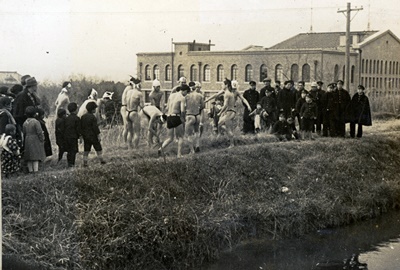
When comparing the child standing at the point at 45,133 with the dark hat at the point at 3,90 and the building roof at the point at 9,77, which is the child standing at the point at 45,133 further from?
the building roof at the point at 9,77

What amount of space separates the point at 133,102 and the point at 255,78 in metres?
2.33

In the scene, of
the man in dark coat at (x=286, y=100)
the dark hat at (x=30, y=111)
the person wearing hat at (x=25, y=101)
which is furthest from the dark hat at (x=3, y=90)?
the man in dark coat at (x=286, y=100)

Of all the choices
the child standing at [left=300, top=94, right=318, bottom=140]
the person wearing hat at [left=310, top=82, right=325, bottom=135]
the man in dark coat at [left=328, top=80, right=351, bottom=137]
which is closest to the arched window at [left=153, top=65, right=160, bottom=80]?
the person wearing hat at [left=310, top=82, right=325, bottom=135]

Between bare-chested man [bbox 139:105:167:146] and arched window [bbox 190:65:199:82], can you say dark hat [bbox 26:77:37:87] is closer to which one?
bare-chested man [bbox 139:105:167:146]

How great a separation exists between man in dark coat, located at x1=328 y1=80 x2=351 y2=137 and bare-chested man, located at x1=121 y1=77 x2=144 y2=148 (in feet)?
13.4

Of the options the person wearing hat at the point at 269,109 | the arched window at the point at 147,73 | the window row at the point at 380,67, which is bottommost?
the person wearing hat at the point at 269,109

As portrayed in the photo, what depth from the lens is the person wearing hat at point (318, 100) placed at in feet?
34.2

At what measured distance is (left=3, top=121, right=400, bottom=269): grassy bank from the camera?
6818 millimetres

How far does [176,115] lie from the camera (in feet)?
28.7

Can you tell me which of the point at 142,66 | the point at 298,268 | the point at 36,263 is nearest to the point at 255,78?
the point at 142,66

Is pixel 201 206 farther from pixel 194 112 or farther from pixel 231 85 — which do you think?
pixel 231 85

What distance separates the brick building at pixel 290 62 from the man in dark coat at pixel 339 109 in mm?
260

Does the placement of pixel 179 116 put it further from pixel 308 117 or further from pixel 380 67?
pixel 380 67

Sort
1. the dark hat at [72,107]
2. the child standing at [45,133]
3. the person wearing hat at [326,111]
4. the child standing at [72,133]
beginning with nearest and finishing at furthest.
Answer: the child standing at [45,133] < the dark hat at [72,107] < the child standing at [72,133] < the person wearing hat at [326,111]
